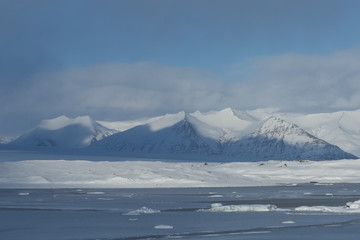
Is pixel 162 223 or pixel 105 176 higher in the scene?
pixel 105 176

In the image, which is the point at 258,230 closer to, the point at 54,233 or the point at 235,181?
the point at 54,233

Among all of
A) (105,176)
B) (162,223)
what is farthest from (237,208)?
(105,176)

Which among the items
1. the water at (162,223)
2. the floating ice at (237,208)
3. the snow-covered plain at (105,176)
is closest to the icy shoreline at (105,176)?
the snow-covered plain at (105,176)

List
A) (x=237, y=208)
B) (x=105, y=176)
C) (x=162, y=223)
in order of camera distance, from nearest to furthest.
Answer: (x=162, y=223) → (x=237, y=208) → (x=105, y=176)

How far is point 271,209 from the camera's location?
4884 cm

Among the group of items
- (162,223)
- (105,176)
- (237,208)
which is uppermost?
(105,176)

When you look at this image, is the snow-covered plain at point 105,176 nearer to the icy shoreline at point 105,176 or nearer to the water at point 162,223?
the icy shoreline at point 105,176

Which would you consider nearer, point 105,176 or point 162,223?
point 162,223

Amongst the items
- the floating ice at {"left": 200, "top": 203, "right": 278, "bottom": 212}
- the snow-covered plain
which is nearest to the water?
the floating ice at {"left": 200, "top": 203, "right": 278, "bottom": 212}

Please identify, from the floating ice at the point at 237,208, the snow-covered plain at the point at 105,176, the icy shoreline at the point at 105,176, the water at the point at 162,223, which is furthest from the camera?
the snow-covered plain at the point at 105,176

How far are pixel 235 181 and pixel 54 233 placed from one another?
6750cm

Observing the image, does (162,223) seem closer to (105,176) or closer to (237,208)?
(237,208)

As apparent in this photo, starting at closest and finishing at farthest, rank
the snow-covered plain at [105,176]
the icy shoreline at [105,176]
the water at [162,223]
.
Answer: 1. the water at [162,223]
2. the icy shoreline at [105,176]
3. the snow-covered plain at [105,176]

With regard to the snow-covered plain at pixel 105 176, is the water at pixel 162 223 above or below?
below
